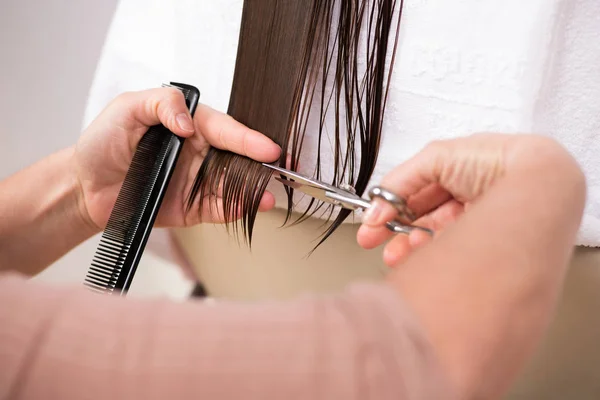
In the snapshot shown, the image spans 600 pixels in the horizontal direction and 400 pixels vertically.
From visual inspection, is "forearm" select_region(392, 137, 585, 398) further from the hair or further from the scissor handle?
the hair

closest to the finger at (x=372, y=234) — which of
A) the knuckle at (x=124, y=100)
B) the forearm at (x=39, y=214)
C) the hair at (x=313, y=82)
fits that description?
the hair at (x=313, y=82)

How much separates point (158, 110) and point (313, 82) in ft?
0.63

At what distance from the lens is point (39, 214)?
803 mm

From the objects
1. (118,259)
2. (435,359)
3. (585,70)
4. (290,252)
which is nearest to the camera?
(435,359)

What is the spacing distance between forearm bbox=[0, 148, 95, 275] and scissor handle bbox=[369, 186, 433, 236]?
1.68 feet

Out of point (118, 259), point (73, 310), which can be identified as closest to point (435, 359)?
point (73, 310)

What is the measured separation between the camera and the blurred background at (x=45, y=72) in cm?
110

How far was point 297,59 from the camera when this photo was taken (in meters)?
0.62

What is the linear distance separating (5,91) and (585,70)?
106 centimetres

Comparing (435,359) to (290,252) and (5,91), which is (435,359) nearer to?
(290,252)

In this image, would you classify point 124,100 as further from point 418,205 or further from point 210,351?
point 210,351

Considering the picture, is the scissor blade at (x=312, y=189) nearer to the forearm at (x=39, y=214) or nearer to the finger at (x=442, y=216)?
the finger at (x=442, y=216)

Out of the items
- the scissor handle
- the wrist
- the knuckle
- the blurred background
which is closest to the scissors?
the scissor handle

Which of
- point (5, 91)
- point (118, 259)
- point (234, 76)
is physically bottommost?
point (118, 259)
